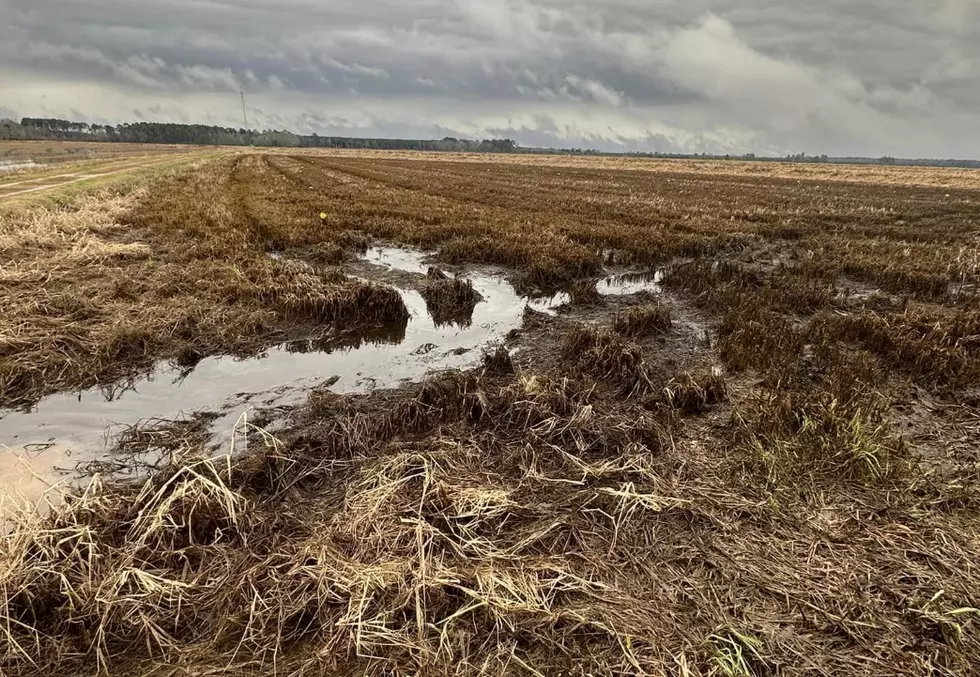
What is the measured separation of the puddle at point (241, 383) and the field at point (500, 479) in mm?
82

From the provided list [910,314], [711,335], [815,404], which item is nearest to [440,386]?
[815,404]

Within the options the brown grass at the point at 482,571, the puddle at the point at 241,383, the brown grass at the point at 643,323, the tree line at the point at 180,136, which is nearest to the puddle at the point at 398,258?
the puddle at the point at 241,383

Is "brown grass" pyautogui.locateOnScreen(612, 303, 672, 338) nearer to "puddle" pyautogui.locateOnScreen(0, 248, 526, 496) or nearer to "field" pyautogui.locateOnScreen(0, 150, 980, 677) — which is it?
"field" pyautogui.locateOnScreen(0, 150, 980, 677)

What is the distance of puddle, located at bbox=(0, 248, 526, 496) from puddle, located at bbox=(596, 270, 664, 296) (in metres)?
2.67

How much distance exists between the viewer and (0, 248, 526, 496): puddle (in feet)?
17.4

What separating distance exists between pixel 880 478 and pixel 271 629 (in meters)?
5.31

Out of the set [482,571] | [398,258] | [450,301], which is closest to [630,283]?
[450,301]

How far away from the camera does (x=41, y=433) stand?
5465 millimetres

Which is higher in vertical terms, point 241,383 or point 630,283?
point 630,283

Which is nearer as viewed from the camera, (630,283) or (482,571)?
(482,571)

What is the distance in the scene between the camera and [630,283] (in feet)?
38.8

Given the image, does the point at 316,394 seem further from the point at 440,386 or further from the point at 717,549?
the point at 717,549

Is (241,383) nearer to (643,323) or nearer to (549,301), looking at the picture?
(549,301)

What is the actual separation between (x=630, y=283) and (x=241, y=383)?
337 inches
